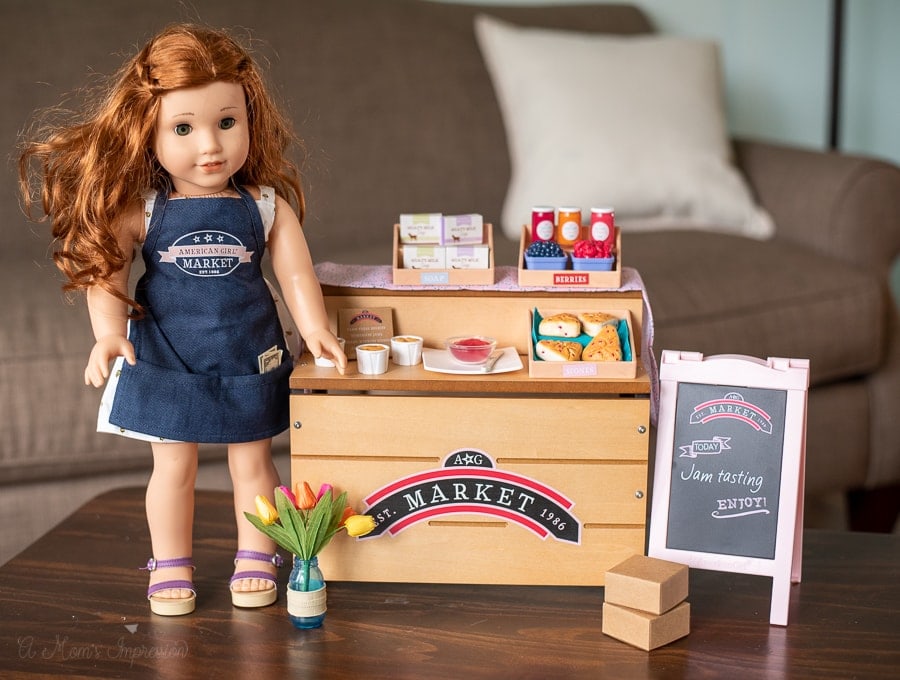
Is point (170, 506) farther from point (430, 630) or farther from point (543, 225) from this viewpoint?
point (543, 225)

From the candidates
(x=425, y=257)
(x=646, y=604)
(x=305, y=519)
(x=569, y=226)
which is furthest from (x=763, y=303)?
(x=305, y=519)

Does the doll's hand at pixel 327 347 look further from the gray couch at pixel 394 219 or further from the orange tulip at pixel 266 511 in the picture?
the gray couch at pixel 394 219

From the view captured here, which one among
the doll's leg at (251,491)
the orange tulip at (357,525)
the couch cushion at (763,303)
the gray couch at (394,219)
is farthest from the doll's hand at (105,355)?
the couch cushion at (763,303)

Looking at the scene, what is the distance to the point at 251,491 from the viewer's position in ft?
3.67

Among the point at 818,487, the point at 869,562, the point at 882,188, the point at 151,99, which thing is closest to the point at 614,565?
the point at 869,562

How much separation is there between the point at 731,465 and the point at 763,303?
979 millimetres

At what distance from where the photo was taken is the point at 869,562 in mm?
1202

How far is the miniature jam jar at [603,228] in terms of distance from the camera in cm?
117

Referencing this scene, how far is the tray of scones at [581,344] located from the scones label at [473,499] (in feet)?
0.35

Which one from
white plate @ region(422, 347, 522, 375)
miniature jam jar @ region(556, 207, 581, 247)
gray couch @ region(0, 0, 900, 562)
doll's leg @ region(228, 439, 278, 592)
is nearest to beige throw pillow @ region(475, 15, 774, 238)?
gray couch @ region(0, 0, 900, 562)

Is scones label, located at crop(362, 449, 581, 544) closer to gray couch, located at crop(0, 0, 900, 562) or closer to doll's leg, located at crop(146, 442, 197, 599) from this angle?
doll's leg, located at crop(146, 442, 197, 599)

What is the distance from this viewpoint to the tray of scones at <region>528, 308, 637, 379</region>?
107cm

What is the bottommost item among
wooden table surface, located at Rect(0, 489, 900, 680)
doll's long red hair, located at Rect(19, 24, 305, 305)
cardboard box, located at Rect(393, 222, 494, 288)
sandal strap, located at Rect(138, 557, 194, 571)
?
wooden table surface, located at Rect(0, 489, 900, 680)

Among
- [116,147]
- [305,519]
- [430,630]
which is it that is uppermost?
[116,147]
